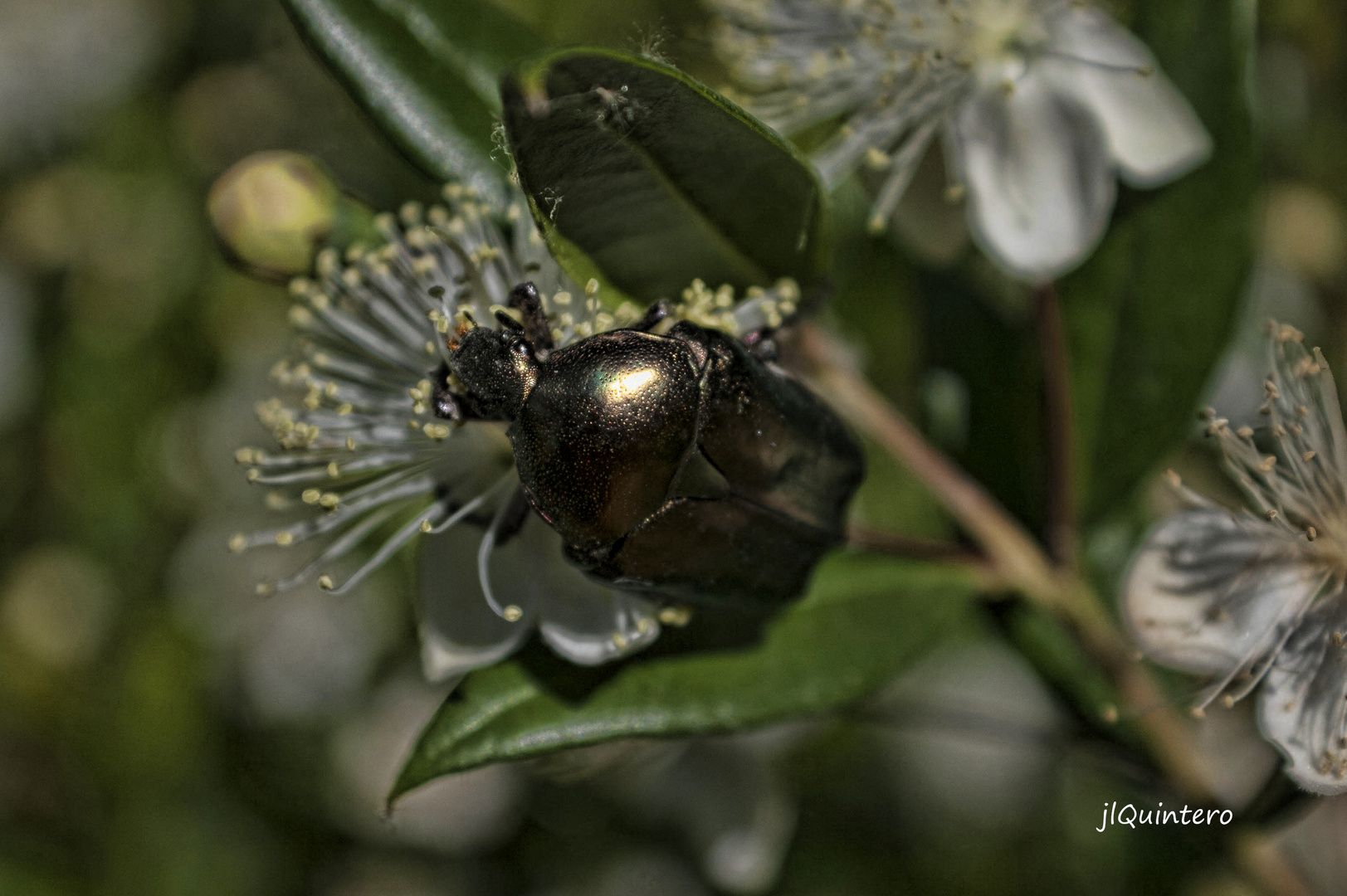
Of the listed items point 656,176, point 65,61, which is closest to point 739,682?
point 656,176

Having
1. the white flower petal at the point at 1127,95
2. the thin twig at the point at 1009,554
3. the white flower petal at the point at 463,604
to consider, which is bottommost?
the thin twig at the point at 1009,554

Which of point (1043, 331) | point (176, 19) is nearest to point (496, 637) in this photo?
point (1043, 331)

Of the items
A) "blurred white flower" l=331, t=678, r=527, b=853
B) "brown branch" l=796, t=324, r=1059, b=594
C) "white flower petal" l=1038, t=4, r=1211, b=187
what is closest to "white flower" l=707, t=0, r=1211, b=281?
"white flower petal" l=1038, t=4, r=1211, b=187

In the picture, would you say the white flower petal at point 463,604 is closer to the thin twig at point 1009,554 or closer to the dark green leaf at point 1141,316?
the thin twig at point 1009,554

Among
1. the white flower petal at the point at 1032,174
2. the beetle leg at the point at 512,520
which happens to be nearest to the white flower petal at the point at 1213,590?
A: the white flower petal at the point at 1032,174

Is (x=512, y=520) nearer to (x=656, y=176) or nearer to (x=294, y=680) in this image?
(x=656, y=176)

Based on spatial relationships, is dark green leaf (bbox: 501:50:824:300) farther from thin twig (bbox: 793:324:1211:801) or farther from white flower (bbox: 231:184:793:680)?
thin twig (bbox: 793:324:1211:801)

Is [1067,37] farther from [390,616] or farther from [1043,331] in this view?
[390,616]
